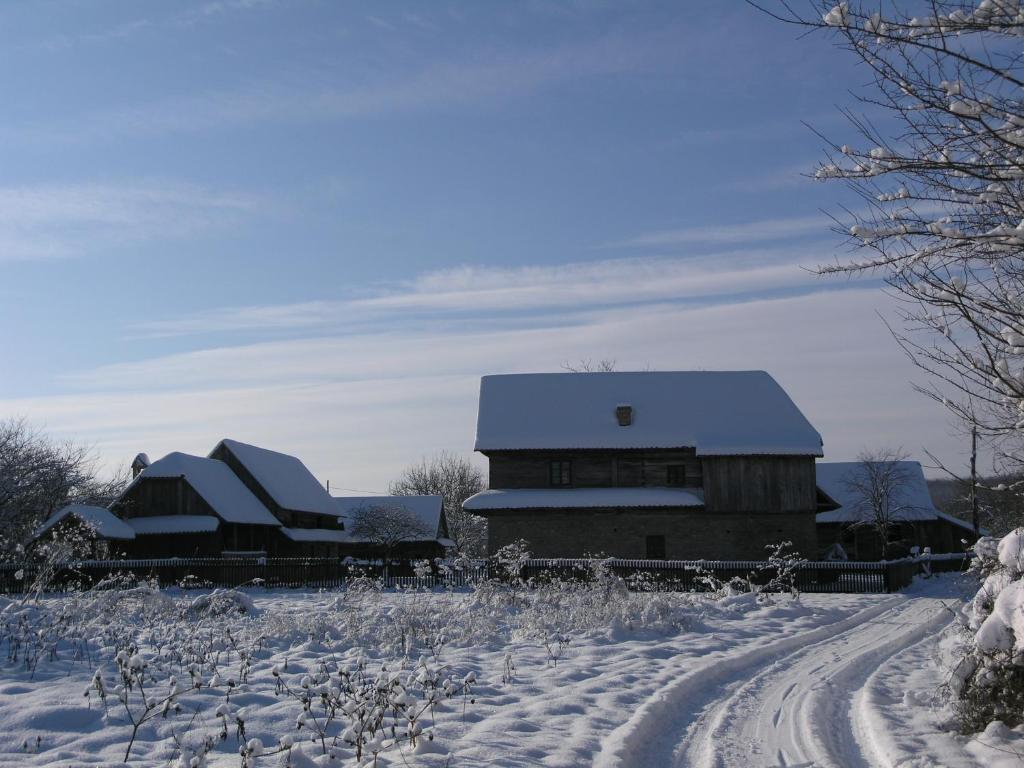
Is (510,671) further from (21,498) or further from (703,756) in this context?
(21,498)

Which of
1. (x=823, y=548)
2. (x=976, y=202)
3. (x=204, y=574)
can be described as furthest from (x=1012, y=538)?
(x=823, y=548)

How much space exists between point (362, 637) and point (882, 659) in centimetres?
809

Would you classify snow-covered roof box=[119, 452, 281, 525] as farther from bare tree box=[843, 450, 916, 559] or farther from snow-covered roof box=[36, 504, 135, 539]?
bare tree box=[843, 450, 916, 559]

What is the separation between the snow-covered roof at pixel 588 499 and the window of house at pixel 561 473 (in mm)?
776

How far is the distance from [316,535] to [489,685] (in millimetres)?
41745

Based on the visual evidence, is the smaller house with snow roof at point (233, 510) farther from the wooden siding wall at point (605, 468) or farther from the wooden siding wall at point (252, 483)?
the wooden siding wall at point (605, 468)

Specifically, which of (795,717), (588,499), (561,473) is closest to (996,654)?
(795,717)

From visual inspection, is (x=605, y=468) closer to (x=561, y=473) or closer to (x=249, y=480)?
(x=561, y=473)

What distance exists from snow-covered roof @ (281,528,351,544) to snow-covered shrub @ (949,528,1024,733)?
42386 mm

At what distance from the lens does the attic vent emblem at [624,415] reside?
40.1 metres

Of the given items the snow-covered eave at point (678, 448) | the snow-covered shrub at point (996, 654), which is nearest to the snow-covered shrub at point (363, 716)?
the snow-covered shrub at point (996, 654)

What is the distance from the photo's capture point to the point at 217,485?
→ 43.3 meters

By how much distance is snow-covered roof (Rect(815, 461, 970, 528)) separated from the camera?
48.3 metres

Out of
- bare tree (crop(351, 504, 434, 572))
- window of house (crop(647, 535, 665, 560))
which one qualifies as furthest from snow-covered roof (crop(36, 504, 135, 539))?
window of house (crop(647, 535, 665, 560))
